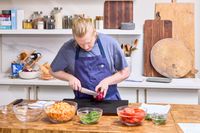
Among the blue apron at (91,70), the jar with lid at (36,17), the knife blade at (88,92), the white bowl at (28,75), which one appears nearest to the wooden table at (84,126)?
the knife blade at (88,92)

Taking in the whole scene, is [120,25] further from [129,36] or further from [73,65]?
[73,65]

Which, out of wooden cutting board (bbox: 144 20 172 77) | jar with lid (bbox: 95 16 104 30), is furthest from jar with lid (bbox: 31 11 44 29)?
wooden cutting board (bbox: 144 20 172 77)

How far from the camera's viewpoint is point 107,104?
83.7 inches

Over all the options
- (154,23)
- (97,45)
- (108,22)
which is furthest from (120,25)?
(97,45)

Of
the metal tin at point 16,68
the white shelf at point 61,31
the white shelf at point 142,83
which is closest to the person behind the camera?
the white shelf at point 142,83

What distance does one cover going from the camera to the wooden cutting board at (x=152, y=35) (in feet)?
11.2

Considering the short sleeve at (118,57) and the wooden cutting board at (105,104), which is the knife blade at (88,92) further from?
the short sleeve at (118,57)

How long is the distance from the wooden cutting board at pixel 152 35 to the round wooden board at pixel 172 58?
9cm

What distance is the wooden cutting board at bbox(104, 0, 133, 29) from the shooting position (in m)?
3.46

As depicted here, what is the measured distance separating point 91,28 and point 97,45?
26 cm

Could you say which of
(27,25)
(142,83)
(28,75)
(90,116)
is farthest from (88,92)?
(27,25)

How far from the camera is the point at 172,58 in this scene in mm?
3295

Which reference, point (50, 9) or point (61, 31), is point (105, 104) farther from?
point (50, 9)

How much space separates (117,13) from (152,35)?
17.7 inches
